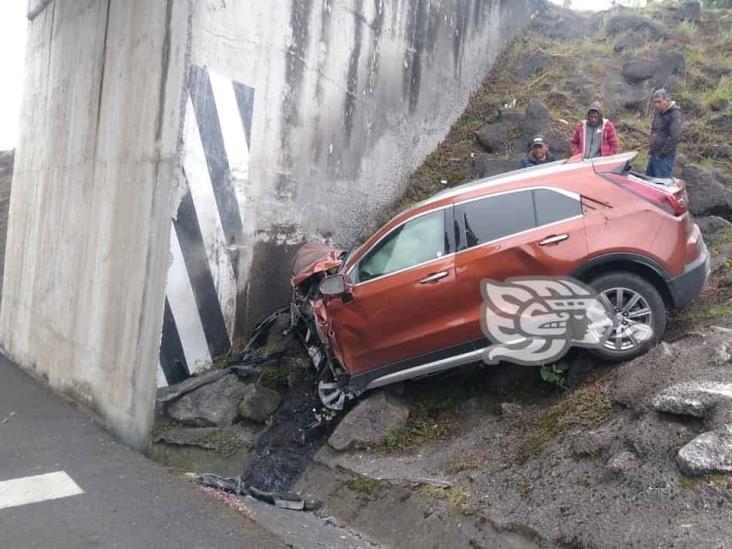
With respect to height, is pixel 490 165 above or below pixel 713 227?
above

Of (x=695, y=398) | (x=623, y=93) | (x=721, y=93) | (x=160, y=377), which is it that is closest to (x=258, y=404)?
(x=160, y=377)

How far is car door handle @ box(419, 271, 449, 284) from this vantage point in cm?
596

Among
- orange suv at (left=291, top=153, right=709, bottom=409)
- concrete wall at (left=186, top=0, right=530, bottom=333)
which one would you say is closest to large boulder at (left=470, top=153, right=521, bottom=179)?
concrete wall at (left=186, top=0, right=530, bottom=333)

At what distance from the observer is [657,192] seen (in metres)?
5.75

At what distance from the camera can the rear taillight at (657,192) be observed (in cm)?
570

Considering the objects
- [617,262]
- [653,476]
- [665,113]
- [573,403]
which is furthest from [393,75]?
[653,476]

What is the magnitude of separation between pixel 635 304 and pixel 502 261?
3.81ft

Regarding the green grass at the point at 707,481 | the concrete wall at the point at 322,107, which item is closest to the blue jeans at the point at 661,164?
the concrete wall at the point at 322,107

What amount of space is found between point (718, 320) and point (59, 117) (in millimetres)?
9319

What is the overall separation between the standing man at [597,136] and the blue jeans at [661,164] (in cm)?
46

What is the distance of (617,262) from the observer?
5.67 meters

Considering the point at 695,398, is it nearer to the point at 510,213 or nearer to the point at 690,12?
the point at 510,213

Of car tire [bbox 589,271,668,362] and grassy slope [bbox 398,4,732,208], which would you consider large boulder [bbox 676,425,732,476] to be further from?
grassy slope [bbox 398,4,732,208]

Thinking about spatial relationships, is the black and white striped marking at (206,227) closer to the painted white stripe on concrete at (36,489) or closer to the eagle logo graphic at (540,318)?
the painted white stripe on concrete at (36,489)
